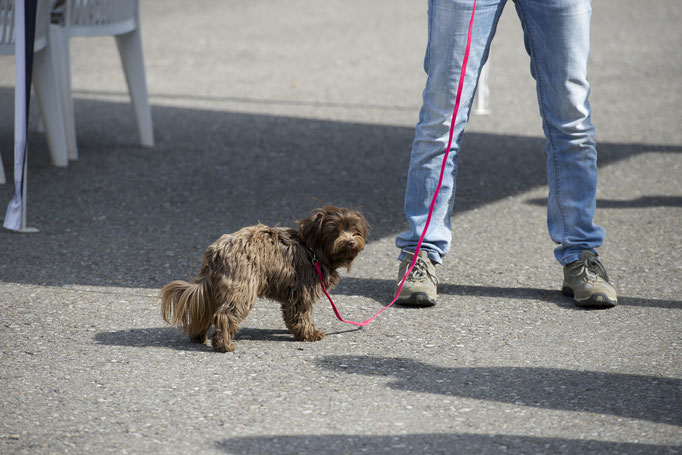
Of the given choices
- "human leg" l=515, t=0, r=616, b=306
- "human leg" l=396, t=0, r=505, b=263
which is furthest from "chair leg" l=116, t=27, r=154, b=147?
"human leg" l=515, t=0, r=616, b=306

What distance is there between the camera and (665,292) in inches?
158

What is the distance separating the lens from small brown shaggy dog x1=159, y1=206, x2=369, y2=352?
3227 mm

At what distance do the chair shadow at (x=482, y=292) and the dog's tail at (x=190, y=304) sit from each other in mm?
883

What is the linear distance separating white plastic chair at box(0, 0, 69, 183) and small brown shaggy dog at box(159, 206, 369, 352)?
2.72 m

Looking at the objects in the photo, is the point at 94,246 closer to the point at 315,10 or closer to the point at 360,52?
the point at 360,52

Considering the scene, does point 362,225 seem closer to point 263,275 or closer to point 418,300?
point 263,275

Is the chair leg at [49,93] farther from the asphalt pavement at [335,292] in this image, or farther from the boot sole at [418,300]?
the boot sole at [418,300]

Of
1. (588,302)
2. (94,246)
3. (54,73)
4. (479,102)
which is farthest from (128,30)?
(588,302)

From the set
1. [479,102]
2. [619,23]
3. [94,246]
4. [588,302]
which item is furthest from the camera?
[619,23]

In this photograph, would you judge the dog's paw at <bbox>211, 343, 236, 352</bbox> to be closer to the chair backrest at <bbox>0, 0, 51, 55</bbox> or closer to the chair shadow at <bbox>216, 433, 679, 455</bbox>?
the chair shadow at <bbox>216, 433, 679, 455</bbox>

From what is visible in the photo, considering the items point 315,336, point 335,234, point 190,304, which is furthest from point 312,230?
point 190,304

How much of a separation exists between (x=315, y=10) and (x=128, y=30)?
7.77 metres

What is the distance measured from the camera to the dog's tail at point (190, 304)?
3.24 meters

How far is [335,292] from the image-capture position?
13.2 feet
